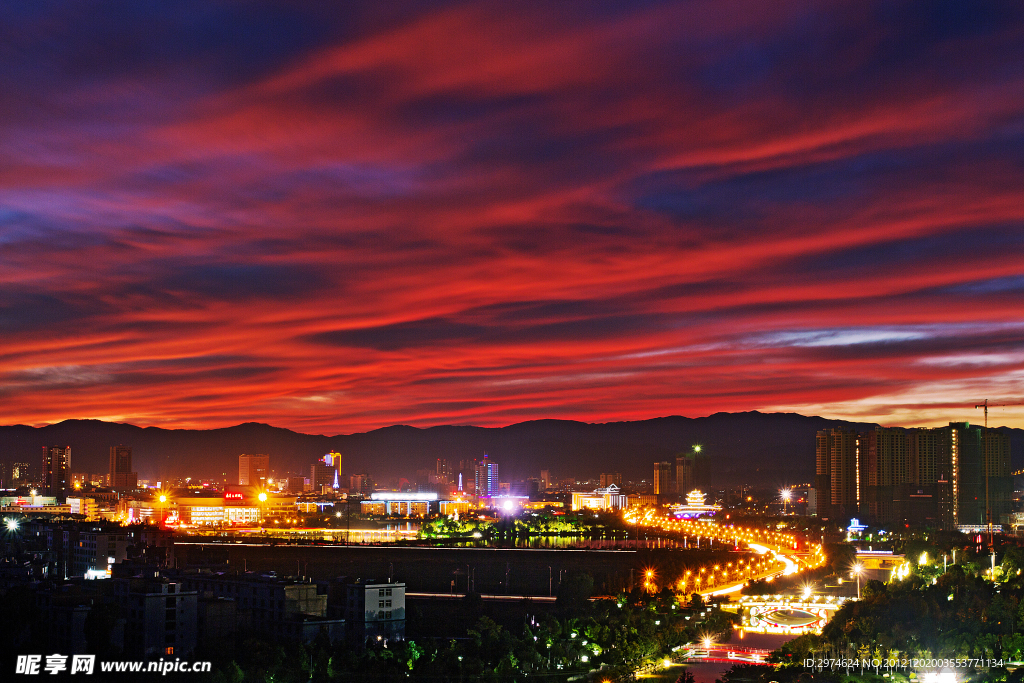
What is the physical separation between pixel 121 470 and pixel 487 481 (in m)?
46.4

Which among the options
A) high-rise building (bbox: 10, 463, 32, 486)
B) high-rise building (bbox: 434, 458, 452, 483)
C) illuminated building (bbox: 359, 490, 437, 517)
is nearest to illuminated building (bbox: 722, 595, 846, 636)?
illuminated building (bbox: 359, 490, 437, 517)

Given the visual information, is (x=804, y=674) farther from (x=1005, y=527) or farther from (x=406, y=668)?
(x=1005, y=527)

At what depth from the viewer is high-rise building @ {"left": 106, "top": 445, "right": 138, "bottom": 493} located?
13062 centimetres

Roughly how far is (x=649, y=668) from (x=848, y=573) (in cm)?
2599

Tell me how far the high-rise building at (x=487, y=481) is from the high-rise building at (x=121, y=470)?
141 ft

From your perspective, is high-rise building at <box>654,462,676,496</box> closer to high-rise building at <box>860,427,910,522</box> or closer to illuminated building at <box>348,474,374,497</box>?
illuminated building at <box>348,474,374,497</box>

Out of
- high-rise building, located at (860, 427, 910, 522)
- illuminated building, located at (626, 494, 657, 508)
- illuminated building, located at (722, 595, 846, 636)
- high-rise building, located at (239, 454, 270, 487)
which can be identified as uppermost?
high-rise building, located at (860, 427, 910, 522)

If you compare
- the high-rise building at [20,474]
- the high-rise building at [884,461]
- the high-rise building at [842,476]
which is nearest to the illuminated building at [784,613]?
the high-rise building at [842,476]

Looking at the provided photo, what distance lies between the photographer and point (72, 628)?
2741 cm

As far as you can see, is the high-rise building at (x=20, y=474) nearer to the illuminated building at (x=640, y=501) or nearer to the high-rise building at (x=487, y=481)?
the high-rise building at (x=487, y=481)

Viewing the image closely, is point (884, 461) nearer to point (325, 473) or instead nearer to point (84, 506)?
point (84, 506)

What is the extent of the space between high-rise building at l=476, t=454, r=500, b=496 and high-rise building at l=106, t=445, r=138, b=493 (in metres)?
43.1

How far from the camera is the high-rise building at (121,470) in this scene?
131 meters

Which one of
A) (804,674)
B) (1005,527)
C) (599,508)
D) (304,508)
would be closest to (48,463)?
(304,508)
